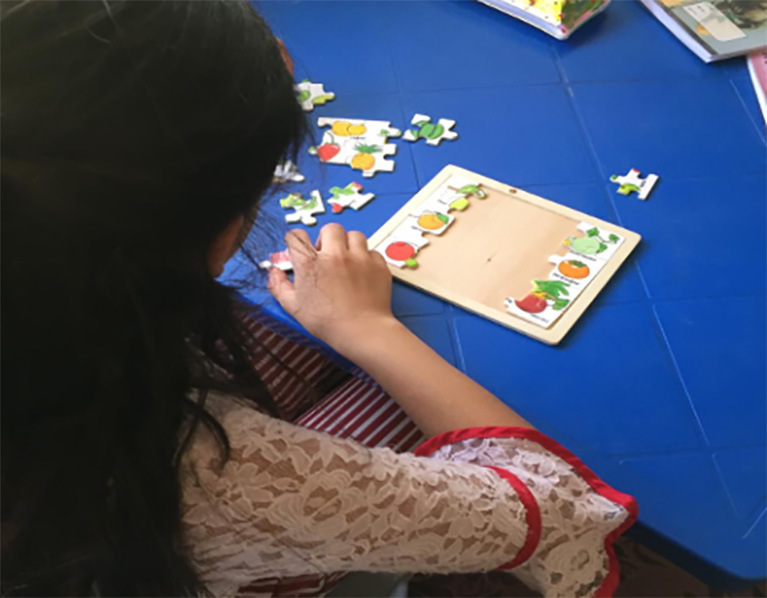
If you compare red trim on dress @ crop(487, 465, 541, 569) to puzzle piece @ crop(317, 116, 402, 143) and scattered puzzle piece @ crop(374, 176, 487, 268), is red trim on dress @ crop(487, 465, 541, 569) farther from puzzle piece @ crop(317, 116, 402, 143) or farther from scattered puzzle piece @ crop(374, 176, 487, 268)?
puzzle piece @ crop(317, 116, 402, 143)

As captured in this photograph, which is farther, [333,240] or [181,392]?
[333,240]

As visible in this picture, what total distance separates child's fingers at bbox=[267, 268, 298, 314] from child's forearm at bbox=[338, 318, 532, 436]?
0.25ft

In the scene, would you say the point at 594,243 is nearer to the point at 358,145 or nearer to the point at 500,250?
the point at 500,250

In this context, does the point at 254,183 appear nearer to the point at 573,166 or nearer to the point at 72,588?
the point at 72,588

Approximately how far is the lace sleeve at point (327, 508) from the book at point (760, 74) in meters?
0.75

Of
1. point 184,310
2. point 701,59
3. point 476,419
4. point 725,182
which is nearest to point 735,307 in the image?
point 725,182

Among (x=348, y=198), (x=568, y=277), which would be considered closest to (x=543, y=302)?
(x=568, y=277)

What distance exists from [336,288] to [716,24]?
2.64 ft

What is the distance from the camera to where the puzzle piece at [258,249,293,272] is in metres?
0.90

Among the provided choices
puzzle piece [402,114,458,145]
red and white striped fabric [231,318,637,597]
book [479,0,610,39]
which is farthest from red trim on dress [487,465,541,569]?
book [479,0,610,39]

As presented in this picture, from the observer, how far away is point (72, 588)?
676 mm

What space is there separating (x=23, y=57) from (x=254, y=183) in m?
0.17

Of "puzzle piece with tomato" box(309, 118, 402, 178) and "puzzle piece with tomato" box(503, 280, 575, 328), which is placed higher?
"puzzle piece with tomato" box(309, 118, 402, 178)

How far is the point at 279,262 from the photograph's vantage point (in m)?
0.91
